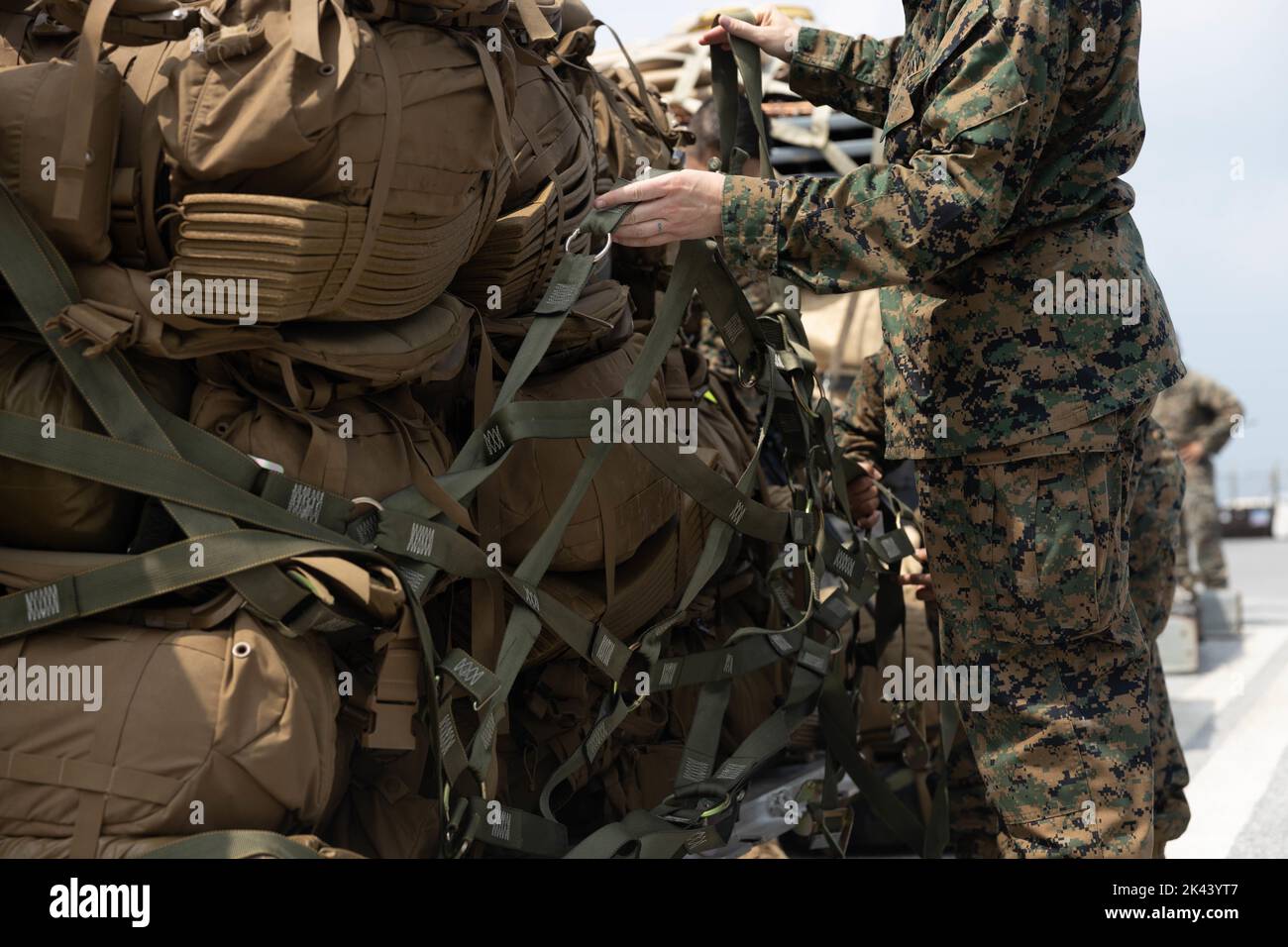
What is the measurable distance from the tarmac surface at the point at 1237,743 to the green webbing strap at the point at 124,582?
10.8 ft

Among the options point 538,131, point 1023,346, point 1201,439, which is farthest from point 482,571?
point 1201,439

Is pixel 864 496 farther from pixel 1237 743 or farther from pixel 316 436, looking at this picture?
pixel 1237 743

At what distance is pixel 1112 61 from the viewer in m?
2.68

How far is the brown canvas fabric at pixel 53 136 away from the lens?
1.99 m

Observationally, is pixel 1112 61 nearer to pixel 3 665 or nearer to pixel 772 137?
pixel 3 665

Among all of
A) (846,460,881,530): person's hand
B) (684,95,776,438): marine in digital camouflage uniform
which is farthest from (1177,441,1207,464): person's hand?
(846,460,881,530): person's hand

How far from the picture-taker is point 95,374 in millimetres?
2068

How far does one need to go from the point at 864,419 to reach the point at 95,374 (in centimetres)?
210

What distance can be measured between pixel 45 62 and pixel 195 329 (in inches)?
17.2

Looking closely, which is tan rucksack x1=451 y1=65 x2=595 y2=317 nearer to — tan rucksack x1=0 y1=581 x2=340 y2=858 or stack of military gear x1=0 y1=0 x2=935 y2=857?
stack of military gear x1=0 y1=0 x2=935 y2=857

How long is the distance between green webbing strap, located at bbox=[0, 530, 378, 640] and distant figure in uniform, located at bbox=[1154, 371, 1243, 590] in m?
9.40

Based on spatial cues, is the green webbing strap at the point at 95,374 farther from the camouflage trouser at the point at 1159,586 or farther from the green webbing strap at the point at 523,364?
the camouflage trouser at the point at 1159,586

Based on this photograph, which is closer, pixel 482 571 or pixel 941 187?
pixel 482 571
